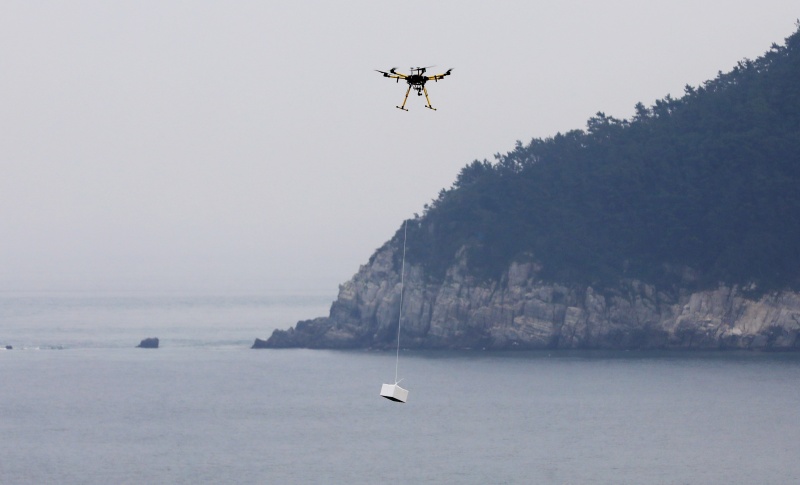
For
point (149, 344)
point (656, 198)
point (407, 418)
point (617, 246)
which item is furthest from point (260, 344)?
point (407, 418)

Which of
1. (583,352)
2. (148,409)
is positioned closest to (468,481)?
(148,409)

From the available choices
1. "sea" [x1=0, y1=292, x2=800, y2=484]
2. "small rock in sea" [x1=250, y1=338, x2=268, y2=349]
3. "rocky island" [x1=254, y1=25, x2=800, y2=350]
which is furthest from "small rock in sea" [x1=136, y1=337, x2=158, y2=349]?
"rocky island" [x1=254, y1=25, x2=800, y2=350]

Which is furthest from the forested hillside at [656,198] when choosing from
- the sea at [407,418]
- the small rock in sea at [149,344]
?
the small rock in sea at [149,344]

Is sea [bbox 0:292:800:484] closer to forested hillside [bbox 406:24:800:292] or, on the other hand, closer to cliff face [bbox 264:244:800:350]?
cliff face [bbox 264:244:800:350]

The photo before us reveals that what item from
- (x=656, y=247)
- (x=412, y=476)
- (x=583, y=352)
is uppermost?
(x=656, y=247)

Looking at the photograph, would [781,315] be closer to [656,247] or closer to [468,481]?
[656,247]

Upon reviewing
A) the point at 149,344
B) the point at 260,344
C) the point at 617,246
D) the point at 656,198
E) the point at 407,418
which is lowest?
the point at 407,418

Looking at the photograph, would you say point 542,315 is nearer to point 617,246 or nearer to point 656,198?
point 617,246
